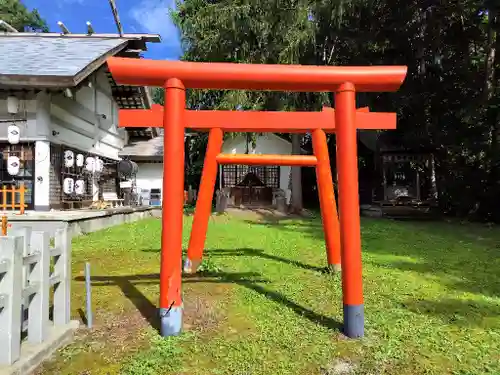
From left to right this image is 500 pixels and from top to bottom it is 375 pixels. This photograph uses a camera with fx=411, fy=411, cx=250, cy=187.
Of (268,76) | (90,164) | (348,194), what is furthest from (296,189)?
(268,76)

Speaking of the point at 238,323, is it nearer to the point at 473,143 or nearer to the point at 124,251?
the point at 124,251

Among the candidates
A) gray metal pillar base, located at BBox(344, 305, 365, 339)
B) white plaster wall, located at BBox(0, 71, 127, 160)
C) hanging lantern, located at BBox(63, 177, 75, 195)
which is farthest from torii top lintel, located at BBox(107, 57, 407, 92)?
hanging lantern, located at BBox(63, 177, 75, 195)

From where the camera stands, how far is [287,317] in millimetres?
4051

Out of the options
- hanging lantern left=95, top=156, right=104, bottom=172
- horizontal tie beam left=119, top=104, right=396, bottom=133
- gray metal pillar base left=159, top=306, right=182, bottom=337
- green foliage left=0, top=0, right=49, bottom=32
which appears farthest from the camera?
green foliage left=0, top=0, right=49, bottom=32

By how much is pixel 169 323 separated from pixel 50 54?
433 inches

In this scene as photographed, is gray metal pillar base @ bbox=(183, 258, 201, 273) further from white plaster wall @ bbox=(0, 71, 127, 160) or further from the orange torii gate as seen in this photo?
white plaster wall @ bbox=(0, 71, 127, 160)

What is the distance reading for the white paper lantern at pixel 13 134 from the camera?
1060cm

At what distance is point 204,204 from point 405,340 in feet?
10.2

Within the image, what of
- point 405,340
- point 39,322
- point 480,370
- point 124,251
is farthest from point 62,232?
point 124,251

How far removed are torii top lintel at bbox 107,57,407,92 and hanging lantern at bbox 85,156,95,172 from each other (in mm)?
10655

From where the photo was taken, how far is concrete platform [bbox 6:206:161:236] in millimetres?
9345

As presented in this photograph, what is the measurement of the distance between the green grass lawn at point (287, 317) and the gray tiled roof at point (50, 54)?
519 cm

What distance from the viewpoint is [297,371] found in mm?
2947

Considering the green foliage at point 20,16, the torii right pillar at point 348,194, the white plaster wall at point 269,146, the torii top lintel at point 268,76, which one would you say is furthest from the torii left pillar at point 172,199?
the green foliage at point 20,16
